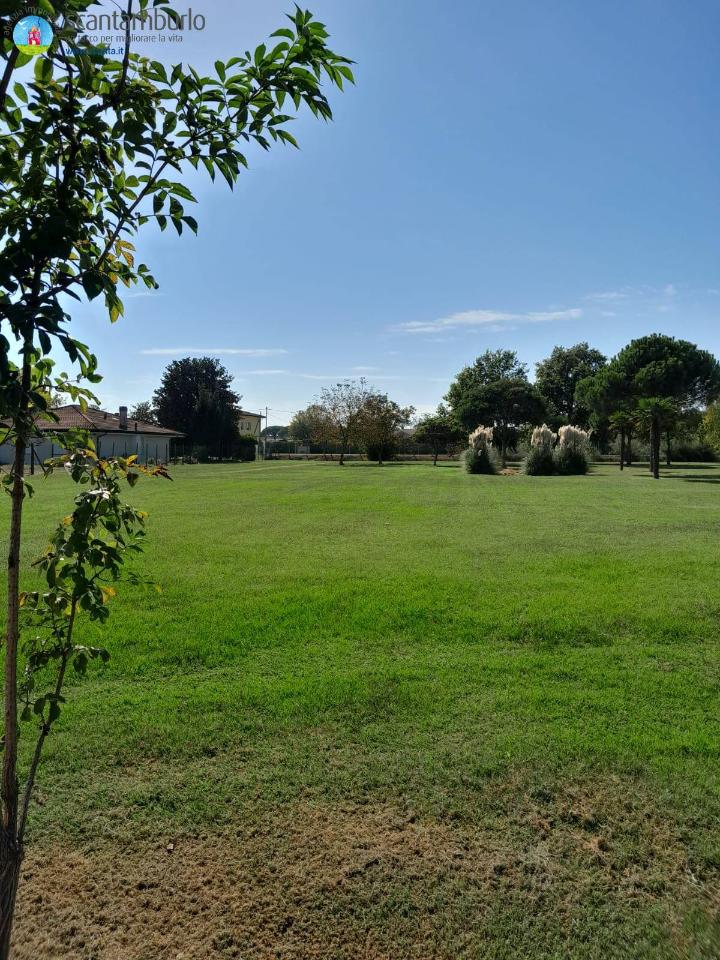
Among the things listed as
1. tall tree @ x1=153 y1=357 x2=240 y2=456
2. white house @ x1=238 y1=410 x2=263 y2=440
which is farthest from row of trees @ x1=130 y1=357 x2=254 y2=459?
white house @ x1=238 y1=410 x2=263 y2=440

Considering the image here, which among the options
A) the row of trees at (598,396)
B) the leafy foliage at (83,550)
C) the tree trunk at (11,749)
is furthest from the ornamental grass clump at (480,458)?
the tree trunk at (11,749)

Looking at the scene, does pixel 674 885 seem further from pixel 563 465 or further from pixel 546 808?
pixel 563 465

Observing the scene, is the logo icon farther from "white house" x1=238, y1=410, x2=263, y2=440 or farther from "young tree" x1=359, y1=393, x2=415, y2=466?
"white house" x1=238, y1=410, x2=263, y2=440

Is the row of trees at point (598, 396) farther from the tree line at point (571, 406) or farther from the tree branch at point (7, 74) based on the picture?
the tree branch at point (7, 74)

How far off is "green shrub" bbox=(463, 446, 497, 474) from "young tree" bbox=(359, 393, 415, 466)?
18.6 metres

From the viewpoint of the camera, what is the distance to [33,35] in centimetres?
145

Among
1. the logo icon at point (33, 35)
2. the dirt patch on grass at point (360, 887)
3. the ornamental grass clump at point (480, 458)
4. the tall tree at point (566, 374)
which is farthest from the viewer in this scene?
the tall tree at point (566, 374)

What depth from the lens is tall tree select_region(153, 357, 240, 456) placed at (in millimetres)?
63094

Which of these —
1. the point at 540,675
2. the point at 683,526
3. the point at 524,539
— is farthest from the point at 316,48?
the point at 683,526

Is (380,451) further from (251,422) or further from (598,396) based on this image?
(251,422)

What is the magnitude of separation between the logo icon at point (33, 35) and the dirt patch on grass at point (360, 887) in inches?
109

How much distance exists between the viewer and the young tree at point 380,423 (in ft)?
174

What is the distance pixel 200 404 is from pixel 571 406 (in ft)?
133

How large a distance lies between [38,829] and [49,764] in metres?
0.54
